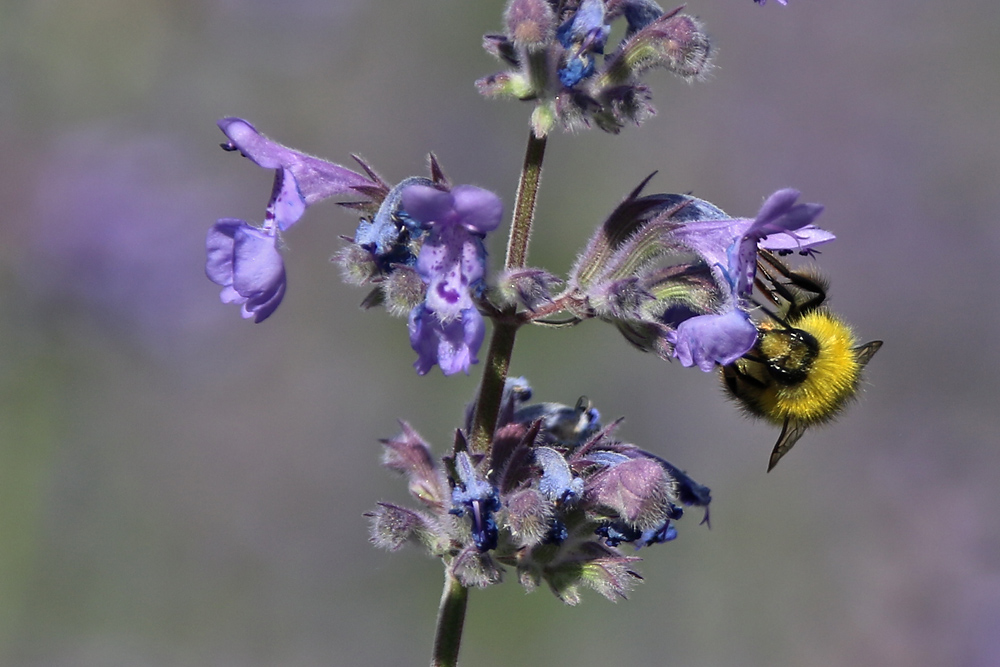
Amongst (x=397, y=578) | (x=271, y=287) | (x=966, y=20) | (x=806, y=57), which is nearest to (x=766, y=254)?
(x=271, y=287)

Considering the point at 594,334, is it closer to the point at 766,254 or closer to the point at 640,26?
the point at 766,254

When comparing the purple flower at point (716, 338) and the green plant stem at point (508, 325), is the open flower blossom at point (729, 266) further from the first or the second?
the green plant stem at point (508, 325)

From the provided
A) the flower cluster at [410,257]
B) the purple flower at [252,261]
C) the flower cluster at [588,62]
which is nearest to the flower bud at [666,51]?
the flower cluster at [588,62]

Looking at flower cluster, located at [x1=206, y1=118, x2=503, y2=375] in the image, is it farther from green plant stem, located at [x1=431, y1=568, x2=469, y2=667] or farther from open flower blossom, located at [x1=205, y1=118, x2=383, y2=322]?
green plant stem, located at [x1=431, y1=568, x2=469, y2=667]

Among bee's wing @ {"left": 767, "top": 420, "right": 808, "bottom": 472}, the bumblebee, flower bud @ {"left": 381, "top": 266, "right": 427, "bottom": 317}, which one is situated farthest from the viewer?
bee's wing @ {"left": 767, "top": 420, "right": 808, "bottom": 472}

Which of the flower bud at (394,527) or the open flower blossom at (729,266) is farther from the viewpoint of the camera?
the flower bud at (394,527)

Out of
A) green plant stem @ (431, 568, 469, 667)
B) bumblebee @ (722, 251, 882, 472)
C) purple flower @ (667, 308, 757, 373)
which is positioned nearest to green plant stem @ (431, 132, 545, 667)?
green plant stem @ (431, 568, 469, 667)
